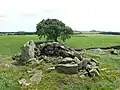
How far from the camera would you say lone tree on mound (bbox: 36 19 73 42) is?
436 ft

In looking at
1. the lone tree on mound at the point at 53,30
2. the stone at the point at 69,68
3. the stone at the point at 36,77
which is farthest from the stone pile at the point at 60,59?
the lone tree on mound at the point at 53,30

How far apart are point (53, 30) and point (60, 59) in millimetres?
76829

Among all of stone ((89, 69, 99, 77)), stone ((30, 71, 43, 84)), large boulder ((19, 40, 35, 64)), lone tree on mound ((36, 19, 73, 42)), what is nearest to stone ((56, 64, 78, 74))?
stone ((89, 69, 99, 77))

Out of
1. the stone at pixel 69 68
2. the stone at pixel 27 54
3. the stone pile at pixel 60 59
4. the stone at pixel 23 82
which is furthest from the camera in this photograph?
the stone at pixel 27 54

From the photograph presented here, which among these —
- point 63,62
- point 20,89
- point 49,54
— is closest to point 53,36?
point 49,54

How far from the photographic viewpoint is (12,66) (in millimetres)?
54500

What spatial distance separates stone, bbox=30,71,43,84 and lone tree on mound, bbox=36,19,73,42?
275 ft

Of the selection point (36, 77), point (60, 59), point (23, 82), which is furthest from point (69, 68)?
point (60, 59)

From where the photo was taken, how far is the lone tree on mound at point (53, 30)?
5229 inches

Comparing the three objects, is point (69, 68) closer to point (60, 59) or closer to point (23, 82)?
point (23, 82)

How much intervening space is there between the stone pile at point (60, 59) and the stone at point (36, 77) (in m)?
3.41

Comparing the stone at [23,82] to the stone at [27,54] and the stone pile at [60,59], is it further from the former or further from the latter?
the stone at [27,54]

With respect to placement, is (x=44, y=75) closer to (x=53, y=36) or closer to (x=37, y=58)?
(x=37, y=58)

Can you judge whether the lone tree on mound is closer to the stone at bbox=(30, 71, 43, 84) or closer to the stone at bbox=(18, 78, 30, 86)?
the stone at bbox=(30, 71, 43, 84)
